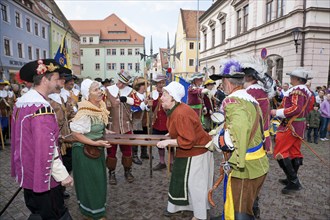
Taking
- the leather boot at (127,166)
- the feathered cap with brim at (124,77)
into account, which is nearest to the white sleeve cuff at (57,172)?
the leather boot at (127,166)

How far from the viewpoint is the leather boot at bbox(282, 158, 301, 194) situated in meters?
4.39

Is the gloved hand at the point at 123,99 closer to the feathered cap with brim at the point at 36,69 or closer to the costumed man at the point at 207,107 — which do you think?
the feathered cap with brim at the point at 36,69

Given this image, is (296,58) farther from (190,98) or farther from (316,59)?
(190,98)

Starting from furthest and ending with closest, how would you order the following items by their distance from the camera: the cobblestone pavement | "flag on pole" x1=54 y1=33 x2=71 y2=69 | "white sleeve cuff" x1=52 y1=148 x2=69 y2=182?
1. "flag on pole" x1=54 y1=33 x2=71 y2=69
2. the cobblestone pavement
3. "white sleeve cuff" x1=52 y1=148 x2=69 y2=182

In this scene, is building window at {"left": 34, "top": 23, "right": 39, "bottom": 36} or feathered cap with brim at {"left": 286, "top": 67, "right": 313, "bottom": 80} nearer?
feathered cap with brim at {"left": 286, "top": 67, "right": 313, "bottom": 80}

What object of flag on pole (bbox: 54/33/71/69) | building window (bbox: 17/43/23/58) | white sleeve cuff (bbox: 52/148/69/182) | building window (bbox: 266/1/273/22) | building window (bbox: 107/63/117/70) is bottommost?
white sleeve cuff (bbox: 52/148/69/182)

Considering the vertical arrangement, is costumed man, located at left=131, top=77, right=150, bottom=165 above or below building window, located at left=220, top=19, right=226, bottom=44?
below

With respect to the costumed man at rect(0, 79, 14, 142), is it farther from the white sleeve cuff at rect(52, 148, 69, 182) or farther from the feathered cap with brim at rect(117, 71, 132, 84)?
the white sleeve cuff at rect(52, 148, 69, 182)

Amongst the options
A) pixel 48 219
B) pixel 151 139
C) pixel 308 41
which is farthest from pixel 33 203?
pixel 308 41

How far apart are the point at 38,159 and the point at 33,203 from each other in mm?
544

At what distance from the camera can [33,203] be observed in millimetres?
2379

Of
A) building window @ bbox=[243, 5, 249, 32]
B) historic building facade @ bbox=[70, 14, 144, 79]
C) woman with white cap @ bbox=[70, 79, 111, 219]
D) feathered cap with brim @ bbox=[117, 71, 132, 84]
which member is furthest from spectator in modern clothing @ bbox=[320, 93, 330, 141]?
historic building facade @ bbox=[70, 14, 144, 79]

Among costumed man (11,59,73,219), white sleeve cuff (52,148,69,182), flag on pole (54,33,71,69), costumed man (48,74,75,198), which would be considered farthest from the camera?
flag on pole (54,33,71,69)

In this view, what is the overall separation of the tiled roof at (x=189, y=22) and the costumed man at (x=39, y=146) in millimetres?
45746
